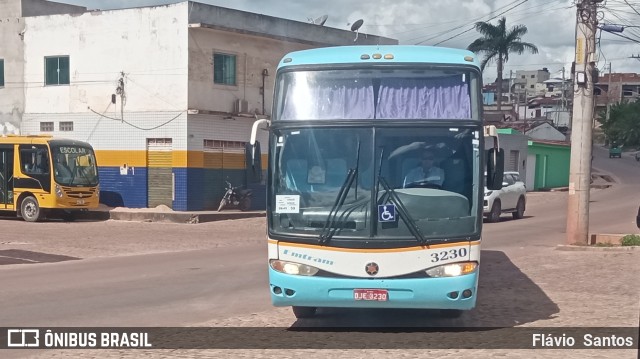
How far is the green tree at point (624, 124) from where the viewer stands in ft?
276

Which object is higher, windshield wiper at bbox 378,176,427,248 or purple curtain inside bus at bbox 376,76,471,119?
purple curtain inside bus at bbox 376,76,471,119

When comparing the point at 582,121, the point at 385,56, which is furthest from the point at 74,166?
the point at 385,56

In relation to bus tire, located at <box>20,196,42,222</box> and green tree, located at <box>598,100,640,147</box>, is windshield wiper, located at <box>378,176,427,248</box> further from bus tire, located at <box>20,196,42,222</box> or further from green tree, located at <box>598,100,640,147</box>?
green tree, located at <box>598,100,640,147</box>

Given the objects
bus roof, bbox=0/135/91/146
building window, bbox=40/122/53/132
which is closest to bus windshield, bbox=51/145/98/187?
bus roof, bbox=0/135/91/146

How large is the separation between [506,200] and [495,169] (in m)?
18.8

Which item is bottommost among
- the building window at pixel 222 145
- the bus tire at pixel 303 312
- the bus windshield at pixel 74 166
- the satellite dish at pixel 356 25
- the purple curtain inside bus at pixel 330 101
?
the bus tire at pixel 303 312

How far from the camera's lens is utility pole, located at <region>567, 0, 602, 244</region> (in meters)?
18.7

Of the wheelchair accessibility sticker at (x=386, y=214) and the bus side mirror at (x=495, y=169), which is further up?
the bus side mirror at (x=495, y=169)

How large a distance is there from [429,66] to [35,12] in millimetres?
29059

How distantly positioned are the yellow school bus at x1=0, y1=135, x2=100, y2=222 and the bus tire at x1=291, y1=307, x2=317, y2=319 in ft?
63.8

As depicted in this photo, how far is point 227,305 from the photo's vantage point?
463 inches

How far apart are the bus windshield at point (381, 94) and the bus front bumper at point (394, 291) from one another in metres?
1.84

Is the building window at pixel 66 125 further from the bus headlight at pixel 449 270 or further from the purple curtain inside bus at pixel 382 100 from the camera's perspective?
the bus headlight at pixel 449 270

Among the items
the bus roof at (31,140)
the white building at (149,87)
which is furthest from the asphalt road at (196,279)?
the white building at (149,87)
